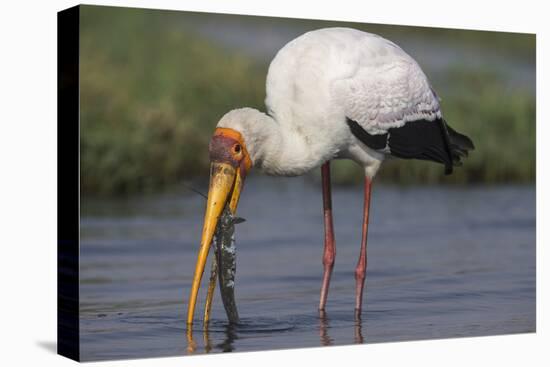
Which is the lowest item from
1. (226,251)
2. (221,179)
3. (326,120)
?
(226,251)

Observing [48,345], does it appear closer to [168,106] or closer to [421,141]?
[421,141]

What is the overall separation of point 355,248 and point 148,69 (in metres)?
3.04

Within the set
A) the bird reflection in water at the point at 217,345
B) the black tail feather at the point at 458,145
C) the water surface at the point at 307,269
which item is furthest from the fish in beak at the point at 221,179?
the black tail feather at the point at 458,145

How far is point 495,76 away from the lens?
39.5ft

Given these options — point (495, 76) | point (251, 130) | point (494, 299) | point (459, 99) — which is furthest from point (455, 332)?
point (459, 99)

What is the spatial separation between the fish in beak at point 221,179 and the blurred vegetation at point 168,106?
4679 mm

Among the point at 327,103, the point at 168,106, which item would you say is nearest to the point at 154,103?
the point at 168,106

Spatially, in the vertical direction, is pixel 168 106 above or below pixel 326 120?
above

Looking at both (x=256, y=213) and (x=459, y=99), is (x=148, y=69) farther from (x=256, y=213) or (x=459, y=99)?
(x=459, y=99)

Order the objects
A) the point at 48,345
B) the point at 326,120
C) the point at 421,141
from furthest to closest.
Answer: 1. the point at 421,141
2. the point at 326,120
3. the point at 48,345

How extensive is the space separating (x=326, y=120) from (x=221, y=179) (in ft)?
2.56

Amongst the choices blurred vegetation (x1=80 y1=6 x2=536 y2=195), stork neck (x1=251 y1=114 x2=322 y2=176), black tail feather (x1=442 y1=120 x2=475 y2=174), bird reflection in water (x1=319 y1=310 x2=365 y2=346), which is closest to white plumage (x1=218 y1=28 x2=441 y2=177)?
Answer: stork neck (x1=251 y1=114 x2=322 y2=176)

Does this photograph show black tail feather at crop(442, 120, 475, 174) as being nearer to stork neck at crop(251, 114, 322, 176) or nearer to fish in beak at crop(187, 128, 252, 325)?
stork neck at crop(251, 114, 322, 176)

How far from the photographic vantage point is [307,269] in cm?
1071
